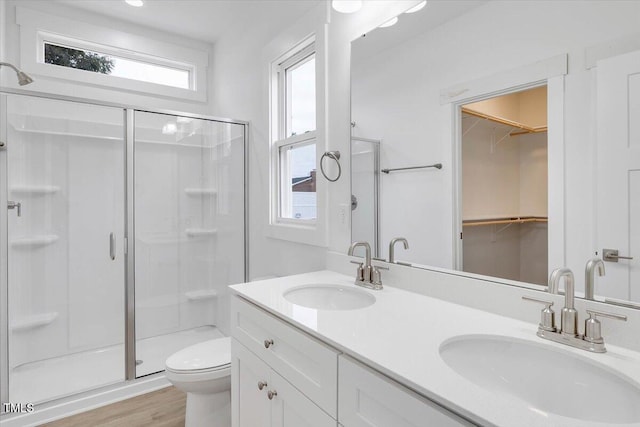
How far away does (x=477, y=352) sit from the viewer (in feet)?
3.01

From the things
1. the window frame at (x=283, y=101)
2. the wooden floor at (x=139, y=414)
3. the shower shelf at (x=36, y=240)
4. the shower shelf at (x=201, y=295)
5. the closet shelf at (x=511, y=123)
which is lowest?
the wooden floor at (x=139, y=414)

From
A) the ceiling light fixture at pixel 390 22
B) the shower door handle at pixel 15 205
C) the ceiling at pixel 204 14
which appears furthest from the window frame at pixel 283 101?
the shower door handle at pixel 15 205

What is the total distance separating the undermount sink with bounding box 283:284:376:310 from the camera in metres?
1.47

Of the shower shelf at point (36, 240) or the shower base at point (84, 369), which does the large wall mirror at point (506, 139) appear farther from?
the shower shelf at point (36, 240)

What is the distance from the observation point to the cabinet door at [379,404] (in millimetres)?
662

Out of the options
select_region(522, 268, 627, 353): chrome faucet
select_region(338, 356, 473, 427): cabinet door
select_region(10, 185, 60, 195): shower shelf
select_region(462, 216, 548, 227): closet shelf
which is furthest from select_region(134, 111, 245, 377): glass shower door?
select_region(522, 268, 627, 353): chrome faucet

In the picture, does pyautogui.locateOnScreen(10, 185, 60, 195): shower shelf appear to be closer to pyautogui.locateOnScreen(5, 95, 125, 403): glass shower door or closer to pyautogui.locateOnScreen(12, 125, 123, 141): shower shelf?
pyautogui.locateOnScreen(5, 95, 125, 403): glass shower door

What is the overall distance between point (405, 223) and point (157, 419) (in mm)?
1812

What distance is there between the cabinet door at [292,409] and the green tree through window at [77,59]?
2.90 meters

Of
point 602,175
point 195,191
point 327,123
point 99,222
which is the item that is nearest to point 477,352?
point 602,175

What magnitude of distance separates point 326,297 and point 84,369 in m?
1.97

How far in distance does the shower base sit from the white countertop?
1.55 meters

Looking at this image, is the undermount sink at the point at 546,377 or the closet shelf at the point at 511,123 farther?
the closet shelf at the point at 511,123

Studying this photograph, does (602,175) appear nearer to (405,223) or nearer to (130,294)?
(405,223)
